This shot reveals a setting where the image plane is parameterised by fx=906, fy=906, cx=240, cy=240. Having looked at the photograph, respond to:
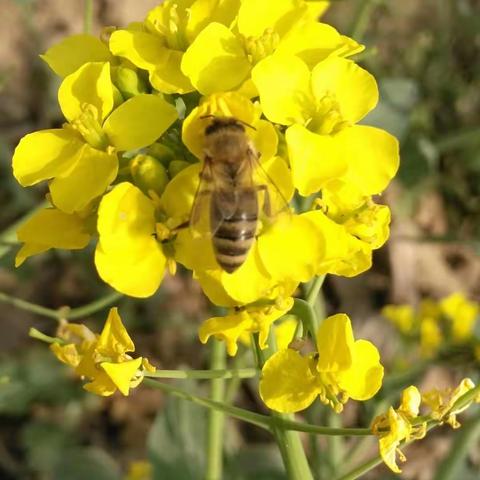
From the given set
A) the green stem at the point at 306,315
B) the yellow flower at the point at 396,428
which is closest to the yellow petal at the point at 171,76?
the green stem at the point at 306,315

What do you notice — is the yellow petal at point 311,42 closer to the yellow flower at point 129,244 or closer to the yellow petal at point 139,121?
the yellow petal at point 139,121

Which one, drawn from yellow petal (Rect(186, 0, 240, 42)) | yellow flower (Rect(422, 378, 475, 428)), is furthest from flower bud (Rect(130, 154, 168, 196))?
yellow flower (Rect(422, 378, 475, 428))

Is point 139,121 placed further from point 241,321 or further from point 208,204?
point 241,321

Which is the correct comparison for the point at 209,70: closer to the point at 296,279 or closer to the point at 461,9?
the point at 296,279

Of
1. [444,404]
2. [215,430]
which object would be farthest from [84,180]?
[215,430]

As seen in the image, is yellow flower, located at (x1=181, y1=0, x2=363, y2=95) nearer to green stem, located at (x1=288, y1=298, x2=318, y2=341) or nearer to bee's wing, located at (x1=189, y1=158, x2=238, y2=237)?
bee's wing, located at (x1=189, y1=158, x2=238, y2=237)
